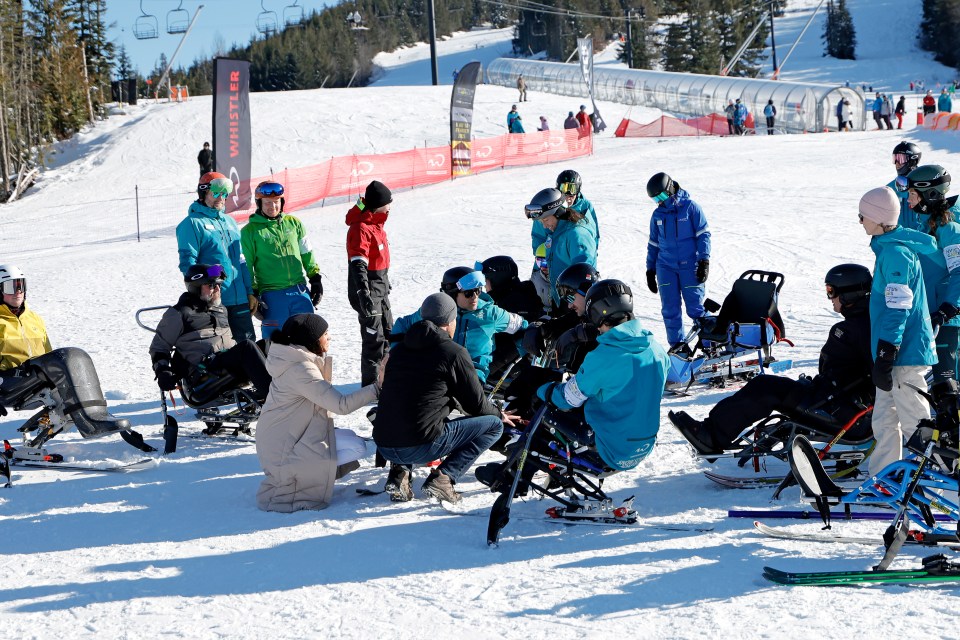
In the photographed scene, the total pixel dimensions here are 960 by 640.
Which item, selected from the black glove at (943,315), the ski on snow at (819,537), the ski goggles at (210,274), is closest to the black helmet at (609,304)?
the ski on snow at (819,537)

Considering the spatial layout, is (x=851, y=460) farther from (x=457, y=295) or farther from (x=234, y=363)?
(x=234, y=363)

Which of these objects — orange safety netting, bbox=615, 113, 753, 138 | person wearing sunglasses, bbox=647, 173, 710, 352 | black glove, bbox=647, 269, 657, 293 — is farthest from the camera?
orange safety netting, bbox=615, 113, 753, 138

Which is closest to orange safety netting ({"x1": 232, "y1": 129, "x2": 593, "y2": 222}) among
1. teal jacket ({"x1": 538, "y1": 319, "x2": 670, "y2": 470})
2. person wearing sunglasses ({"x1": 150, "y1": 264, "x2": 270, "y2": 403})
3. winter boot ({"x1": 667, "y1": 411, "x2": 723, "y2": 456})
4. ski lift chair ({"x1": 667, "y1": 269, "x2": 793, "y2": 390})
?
person wearing sunglasses ({"x1": 150, "y1": 264, "x2": 270, "y2": 403})

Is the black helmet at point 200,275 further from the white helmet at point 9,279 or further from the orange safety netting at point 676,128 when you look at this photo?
the orange safety netting at point 676,128

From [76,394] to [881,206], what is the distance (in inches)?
202

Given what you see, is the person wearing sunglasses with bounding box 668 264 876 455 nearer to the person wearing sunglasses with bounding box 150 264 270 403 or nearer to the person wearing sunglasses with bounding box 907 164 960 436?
the person wearing sunglasses with bounding box 907 164 960 436

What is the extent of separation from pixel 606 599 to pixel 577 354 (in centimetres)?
240

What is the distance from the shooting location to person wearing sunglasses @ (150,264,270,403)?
22.4 feet

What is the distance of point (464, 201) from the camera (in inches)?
789

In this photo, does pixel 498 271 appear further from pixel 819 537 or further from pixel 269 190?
pixel 819 537

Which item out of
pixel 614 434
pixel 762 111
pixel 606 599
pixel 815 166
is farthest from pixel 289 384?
pixel 762 111

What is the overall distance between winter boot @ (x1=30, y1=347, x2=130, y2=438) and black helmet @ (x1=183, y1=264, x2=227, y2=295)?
970 mm

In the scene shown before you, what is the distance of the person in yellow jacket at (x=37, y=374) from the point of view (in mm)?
6488

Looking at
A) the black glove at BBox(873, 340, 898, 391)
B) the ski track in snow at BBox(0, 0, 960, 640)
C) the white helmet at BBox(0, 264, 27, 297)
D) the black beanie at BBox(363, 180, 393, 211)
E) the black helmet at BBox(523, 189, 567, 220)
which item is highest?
the black beanie at BBox(363, 180, 393, 211)
